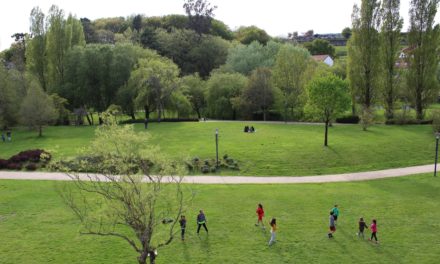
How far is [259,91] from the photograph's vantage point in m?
61.7

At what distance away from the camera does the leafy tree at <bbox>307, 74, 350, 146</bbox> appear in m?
39.5

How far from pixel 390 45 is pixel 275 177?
36.2m

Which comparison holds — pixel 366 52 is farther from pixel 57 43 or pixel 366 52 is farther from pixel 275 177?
pixel 57 43

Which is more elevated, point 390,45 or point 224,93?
point 390,45

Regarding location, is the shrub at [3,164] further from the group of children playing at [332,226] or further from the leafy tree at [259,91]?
the leafy tree at [259,91]

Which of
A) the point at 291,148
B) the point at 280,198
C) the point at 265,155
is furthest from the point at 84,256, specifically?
the point at 291,148

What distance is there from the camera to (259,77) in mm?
61531

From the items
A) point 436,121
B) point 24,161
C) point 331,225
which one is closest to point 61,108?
point 24,161

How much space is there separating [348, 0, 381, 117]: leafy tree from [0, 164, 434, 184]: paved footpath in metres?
25.0

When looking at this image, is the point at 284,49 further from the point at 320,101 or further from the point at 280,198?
the point at 280,198

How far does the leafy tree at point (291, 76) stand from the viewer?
6119 cm

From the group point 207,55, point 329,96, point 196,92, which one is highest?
point 207,55

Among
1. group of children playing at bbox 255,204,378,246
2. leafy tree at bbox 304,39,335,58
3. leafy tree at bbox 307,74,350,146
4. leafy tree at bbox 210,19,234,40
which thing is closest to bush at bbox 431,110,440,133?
leafy tree at bbox 307,74,350,146

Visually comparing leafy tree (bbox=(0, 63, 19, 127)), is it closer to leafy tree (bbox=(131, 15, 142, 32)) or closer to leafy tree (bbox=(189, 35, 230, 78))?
leafy tree (bbox=(189, 35, 230, 78))
